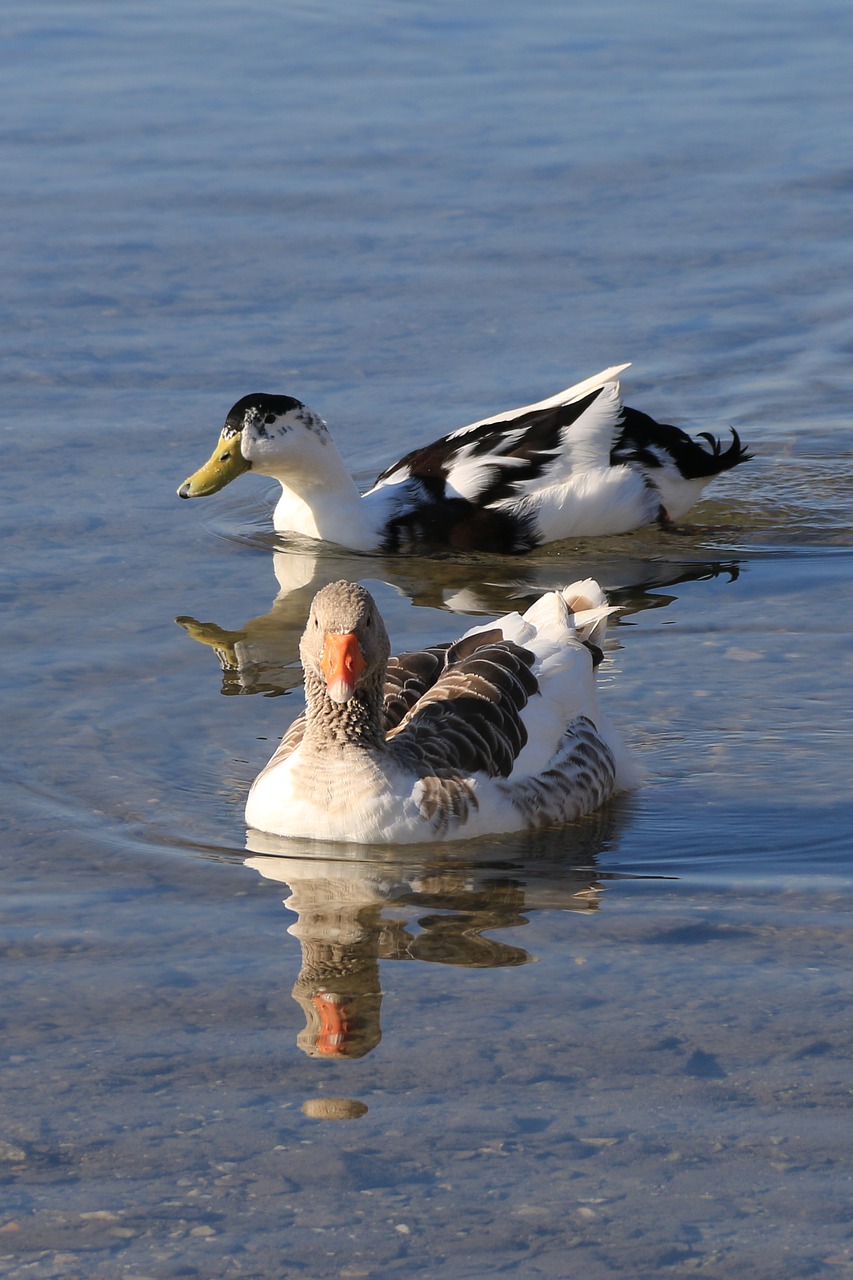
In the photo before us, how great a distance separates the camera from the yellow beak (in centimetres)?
1161

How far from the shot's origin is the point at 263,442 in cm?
1186

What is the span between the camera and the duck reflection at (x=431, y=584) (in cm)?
1018

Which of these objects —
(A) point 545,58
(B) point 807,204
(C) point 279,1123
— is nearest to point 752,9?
(A) point 545,58

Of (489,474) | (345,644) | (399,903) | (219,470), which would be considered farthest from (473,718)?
(219,470)

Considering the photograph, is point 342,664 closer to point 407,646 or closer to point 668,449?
point 407,646

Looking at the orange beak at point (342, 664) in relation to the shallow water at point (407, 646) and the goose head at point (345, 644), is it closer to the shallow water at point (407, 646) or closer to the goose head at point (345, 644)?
the goose head at point (345, 644)

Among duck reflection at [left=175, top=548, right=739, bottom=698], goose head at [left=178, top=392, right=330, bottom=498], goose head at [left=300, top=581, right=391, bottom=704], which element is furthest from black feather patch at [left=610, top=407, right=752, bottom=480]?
goose head at [left=300, top=581, right=391, bottom=704]

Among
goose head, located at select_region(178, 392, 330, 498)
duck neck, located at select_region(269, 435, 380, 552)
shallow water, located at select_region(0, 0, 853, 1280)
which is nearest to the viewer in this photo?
shallow water, located at select_region(0, 0, 853, 1280)

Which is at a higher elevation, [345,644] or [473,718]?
[345,644]

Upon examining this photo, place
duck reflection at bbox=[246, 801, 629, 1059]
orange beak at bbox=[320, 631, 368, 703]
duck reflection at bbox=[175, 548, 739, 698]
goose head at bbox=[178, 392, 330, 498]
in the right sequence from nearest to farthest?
duck reflection at bbox=[246, 801, 629, 1059] → orange beak at bbox=[320, 631, 368, 703] → duck reflection at bbox=[175, 548, 739, 698] → goose head at bbox=[178, 392, 330, 498]

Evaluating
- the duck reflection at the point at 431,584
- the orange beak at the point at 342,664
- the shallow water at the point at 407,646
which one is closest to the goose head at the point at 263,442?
the shallow water at the point at 407,646

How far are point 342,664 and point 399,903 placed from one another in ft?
3.09

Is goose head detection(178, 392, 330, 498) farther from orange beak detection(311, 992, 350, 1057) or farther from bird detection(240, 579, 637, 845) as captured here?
orange beak detection(311, 992, 350, 1057)

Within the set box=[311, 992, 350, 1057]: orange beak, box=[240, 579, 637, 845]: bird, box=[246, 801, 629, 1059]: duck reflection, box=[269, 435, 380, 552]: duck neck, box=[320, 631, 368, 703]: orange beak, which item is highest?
box=[269, 435, 380, 552]: duck neck
